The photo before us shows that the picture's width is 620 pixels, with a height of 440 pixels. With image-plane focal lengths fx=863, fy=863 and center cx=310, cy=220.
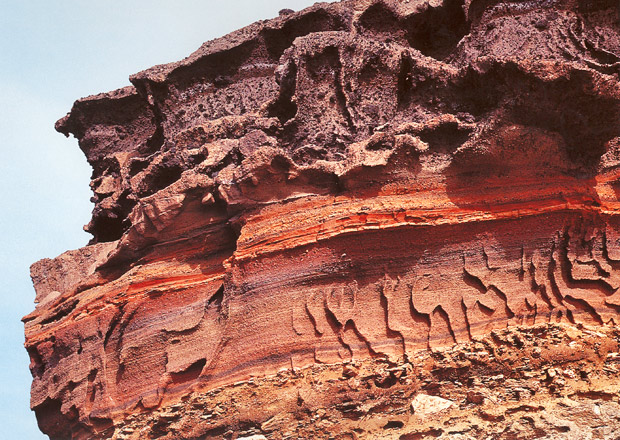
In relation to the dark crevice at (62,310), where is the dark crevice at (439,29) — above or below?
above

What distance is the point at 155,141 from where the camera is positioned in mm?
11219

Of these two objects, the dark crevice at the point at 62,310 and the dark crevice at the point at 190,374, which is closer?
the dark crevice at the point at 190,374

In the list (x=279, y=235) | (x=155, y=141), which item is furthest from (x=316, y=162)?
(x=155, y=141)

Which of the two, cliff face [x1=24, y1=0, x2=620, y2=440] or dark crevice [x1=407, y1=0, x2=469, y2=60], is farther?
dark crevice [x1=407, y1=0, x2=469, y2=60]

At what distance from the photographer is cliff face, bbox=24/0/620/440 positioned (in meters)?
7.78

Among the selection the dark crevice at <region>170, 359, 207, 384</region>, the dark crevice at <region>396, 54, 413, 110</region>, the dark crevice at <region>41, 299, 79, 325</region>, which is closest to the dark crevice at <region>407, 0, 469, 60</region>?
the dark crevice at <region>396, 54, 413, 110</region>

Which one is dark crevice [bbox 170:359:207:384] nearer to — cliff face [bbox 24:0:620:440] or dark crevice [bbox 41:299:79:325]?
cliff face [bbox 24:0:620:440]

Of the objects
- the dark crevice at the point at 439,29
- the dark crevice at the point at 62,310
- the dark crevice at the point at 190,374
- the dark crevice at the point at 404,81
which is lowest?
the dark crevice at the point at 190,374

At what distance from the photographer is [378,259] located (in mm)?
8188

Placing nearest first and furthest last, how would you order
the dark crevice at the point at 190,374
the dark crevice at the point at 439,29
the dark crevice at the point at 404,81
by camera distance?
the dark crevice at the point at 190,374, the dark crevice at the point at 404,81, the dark crevice at the point at 439,29

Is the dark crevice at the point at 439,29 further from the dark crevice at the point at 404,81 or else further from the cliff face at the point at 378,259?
the dark crevice at the point at 404,81

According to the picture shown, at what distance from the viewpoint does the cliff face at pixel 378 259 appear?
778 cm

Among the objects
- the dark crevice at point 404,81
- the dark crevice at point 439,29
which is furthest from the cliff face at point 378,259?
the dark crevice at point 439,29

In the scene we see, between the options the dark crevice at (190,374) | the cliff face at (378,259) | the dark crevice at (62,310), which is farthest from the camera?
the dark crevice at (62,310)
